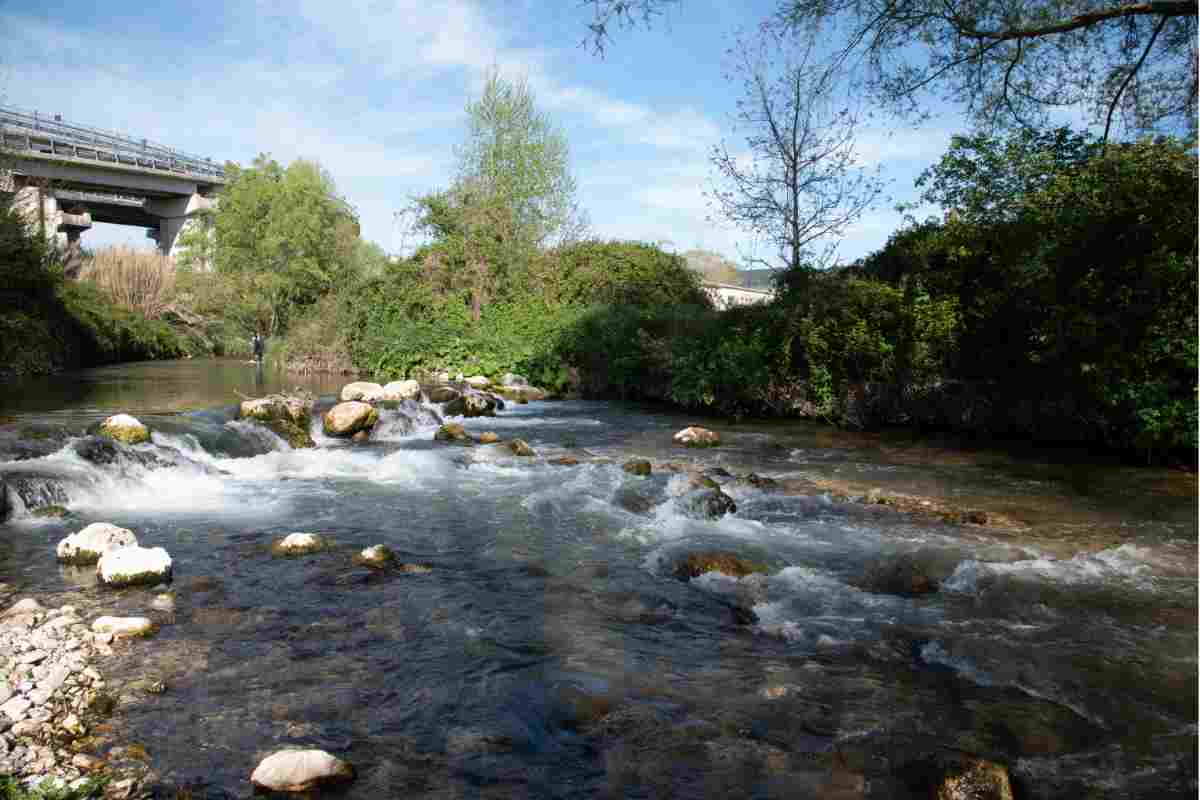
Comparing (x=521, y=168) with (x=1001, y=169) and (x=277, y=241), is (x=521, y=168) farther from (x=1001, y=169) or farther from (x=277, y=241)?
(x=1001, y=169)

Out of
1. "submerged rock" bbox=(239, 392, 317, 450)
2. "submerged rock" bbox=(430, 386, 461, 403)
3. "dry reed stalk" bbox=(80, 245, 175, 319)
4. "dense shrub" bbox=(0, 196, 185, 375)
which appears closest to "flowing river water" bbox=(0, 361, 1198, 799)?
"submerged rock" bbox=(239, 392, 317, 450)

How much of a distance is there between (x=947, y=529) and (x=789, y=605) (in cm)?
300

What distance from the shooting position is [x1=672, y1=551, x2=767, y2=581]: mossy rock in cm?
645

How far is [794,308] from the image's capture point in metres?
15.7

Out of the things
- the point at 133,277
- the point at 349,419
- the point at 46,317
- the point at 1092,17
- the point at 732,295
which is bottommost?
the point at 349,419

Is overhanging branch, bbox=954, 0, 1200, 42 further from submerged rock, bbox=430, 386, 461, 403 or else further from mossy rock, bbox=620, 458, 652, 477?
submerged rock, bbox=430, 386, 461, 403

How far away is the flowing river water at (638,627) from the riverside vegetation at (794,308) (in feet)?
7.01

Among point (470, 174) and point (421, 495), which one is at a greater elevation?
point (470, 174)

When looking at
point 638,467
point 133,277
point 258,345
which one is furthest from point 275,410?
point 133,277

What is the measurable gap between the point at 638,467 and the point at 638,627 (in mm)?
5391

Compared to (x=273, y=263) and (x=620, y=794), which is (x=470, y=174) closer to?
(x=273, y=263)

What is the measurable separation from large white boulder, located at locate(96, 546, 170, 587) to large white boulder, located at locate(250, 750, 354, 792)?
3090 millimetres

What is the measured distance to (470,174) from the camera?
31750 millimetres

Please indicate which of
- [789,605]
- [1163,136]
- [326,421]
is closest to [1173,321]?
[1163,136]
